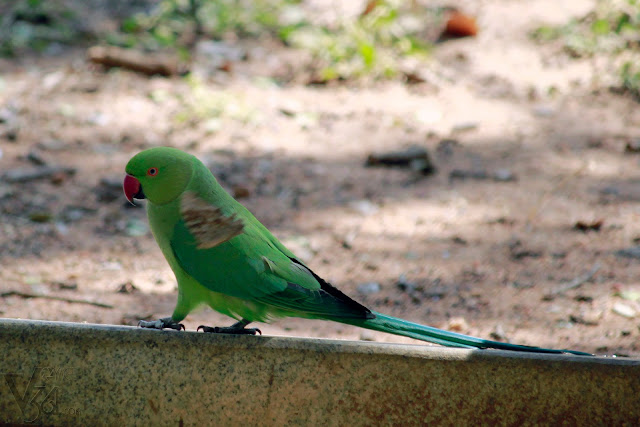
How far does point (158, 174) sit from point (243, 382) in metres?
0.66

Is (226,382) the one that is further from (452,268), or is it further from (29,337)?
(452,268)

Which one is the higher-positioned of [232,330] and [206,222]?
[206,222]

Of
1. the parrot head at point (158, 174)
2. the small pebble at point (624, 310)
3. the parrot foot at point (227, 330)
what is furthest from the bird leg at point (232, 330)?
the small pebble at point (624, 310)

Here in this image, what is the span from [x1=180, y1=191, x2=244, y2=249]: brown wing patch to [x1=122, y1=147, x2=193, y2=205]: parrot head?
0.16 ft

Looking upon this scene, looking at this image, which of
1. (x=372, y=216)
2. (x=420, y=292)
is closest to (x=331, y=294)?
(x=420, y=292)

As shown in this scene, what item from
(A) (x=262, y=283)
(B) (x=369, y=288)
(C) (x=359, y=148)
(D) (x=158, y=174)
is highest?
(C) (x=359, y=148)

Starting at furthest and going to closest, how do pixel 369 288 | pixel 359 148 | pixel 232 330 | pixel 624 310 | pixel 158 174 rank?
pixel 359 148 → pixel 369 288 → pixel 624 310 → pixel 232 330 → pixel 158 174

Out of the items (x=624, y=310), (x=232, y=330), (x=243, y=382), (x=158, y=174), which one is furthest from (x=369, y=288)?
(x=158, y=174)

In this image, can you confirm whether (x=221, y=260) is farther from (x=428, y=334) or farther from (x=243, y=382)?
(x=428, y=334)

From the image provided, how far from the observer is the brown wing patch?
2062mm

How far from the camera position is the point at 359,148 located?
15.3ft

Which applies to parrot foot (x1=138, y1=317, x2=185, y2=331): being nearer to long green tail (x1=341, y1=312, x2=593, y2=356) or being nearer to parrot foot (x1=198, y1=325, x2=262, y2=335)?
parrot foot (x1=198, y1=325, x2=262, y2=335)

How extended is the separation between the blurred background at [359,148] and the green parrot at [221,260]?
841mm

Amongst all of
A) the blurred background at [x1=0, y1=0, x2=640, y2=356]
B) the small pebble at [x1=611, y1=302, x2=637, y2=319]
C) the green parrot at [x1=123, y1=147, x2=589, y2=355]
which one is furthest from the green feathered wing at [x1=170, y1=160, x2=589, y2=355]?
the small pebble at [x1=611, y1=302, x2=637, y2=319]
